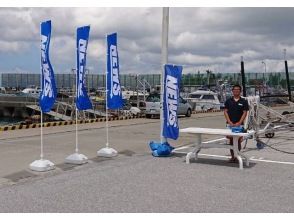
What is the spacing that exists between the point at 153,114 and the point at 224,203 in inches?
814

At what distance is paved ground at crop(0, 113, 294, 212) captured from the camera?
20.6ft

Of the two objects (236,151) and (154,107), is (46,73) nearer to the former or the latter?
(236,151)

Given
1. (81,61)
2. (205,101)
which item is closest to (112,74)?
(81,61)

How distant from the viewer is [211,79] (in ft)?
182

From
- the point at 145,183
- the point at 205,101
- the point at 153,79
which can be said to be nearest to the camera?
the point at 145,183

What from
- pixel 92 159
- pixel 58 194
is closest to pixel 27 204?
pixel 58 194

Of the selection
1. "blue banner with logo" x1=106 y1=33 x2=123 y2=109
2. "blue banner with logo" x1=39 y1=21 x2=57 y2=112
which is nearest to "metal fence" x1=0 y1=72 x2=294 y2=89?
"blue banner with logo" x1=106 y1=33 x2=123 y2=109

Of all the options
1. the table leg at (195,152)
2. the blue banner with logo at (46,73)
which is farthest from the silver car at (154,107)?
the blue banner with logo at (46,73)

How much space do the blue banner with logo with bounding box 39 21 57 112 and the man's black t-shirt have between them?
4125mm

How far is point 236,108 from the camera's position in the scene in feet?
33.5

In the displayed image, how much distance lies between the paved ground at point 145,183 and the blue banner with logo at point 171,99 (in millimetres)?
729

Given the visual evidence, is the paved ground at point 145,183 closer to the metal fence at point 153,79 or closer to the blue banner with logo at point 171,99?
the blue banner with logo at point 171,99

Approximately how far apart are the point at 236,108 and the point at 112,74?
3.25 metres

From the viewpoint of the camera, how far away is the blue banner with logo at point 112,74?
11141 mm
